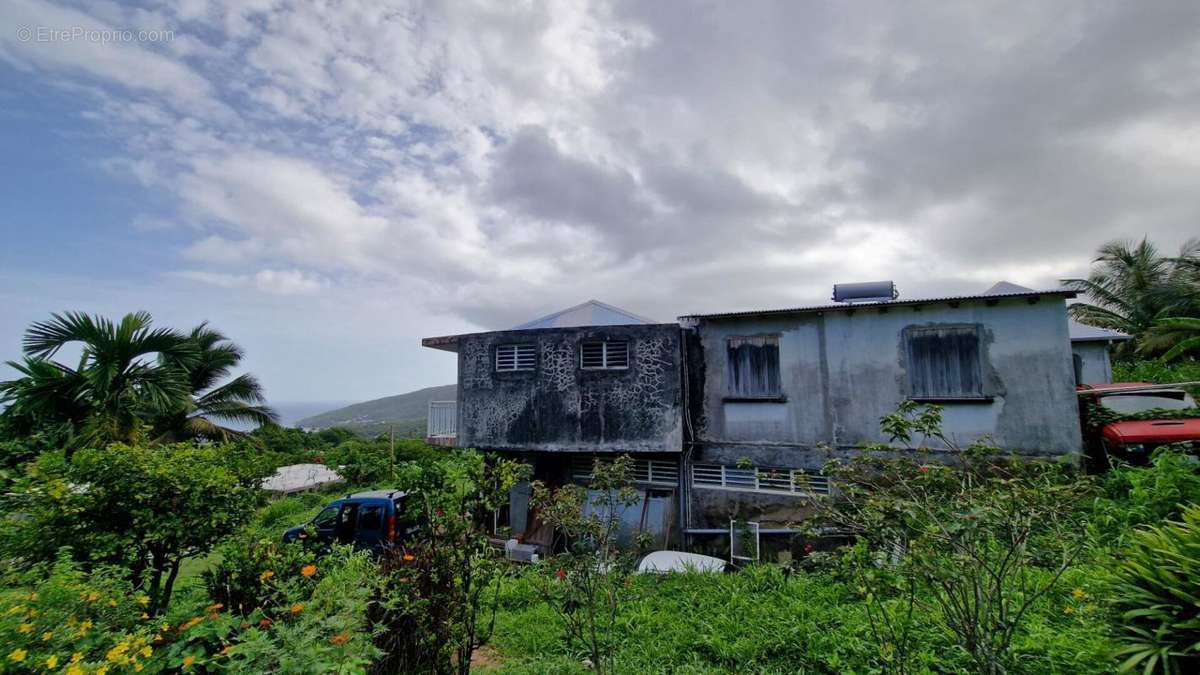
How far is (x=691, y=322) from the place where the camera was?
42.0 ft

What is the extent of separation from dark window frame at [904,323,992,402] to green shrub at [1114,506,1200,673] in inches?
283

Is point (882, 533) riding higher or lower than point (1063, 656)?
higher

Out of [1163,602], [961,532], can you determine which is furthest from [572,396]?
[1163,602]

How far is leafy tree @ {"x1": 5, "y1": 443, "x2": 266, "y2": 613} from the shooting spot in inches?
189

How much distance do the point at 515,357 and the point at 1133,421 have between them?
1376cm

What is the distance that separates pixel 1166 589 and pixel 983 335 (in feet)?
26.8

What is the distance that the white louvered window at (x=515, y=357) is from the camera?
13555 millimetres

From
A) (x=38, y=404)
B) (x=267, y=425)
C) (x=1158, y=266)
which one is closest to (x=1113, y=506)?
(x=38, y=404)

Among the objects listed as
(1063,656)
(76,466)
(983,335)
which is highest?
(983,335)

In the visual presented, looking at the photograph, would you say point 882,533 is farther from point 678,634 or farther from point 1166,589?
point 678,634

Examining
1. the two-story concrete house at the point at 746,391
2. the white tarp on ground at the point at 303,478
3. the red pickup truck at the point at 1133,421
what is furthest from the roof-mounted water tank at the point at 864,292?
the white tarp on ground at the point at 303,478

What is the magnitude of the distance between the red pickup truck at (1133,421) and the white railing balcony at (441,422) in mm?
Result: 14994

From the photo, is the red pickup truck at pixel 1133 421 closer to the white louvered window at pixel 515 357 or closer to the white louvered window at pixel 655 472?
the white louvered window at pixel 655 472

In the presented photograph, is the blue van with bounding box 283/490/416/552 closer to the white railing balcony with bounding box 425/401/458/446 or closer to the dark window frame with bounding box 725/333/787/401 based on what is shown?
the white railing balcony with bounding box 425/401/458/446
